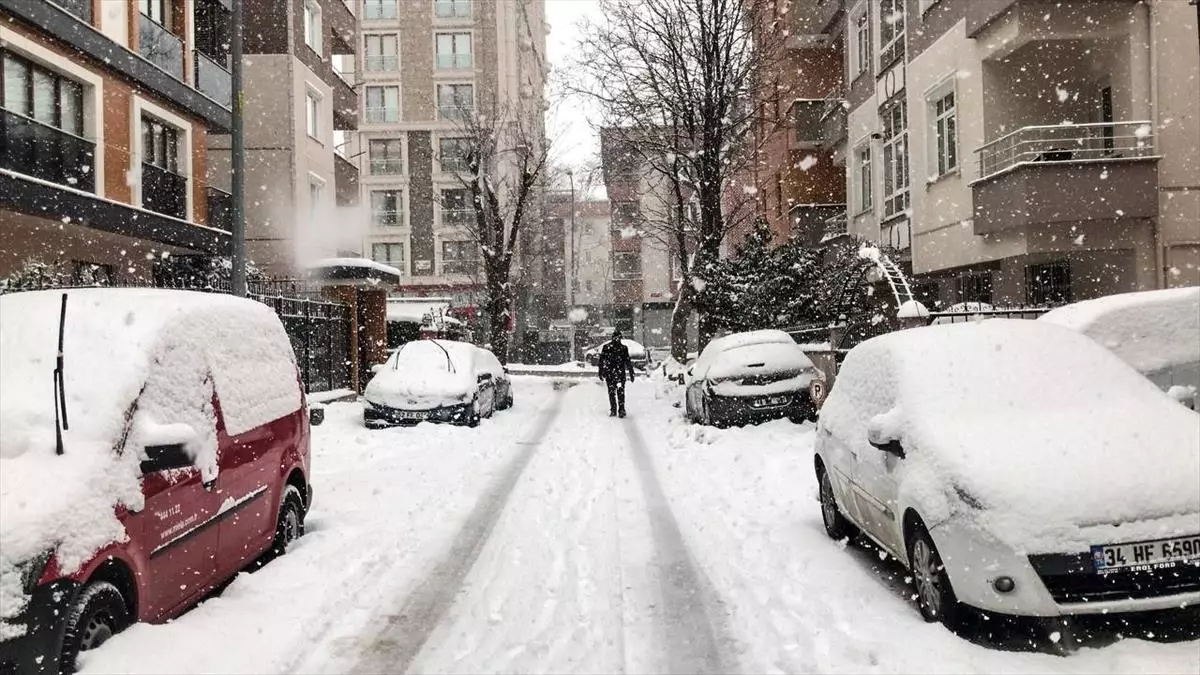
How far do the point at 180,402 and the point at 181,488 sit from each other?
0.51 meters

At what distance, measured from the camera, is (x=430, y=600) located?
19.2ft

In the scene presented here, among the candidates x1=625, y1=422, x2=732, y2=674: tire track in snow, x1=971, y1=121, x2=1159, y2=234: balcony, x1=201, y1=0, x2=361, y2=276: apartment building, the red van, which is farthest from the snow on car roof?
x1=201, y1=0, x2=361, y2=276: apartment building

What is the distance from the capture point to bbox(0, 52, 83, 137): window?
15.3 metres

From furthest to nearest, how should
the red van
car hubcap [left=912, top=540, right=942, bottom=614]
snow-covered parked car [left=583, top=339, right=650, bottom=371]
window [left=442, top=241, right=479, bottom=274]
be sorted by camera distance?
window [left=442, top=241, right=479, bottom=274]
snow-covered parked car [left=583, top=339, right=650, bottom=371]
car hubcap [left=912, top=540, right=942, bottom=614]
the red van

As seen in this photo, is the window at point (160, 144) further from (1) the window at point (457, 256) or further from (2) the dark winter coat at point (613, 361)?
(1) the window at point (457, 256)

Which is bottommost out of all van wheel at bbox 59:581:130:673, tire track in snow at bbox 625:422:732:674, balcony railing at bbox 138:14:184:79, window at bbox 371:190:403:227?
tire track in snow at bbox 625:422:732:674

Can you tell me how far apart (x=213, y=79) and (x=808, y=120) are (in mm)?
17778

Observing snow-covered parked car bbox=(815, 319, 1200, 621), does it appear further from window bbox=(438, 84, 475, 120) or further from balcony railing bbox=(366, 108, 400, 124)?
balcony railing bbox=(366, 108, 400, 124)

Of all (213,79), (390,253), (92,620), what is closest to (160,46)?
(213,79)

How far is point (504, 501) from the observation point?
9.45 metres

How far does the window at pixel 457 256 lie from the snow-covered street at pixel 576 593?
49050mm

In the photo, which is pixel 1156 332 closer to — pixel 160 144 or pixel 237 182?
pixel 237 182

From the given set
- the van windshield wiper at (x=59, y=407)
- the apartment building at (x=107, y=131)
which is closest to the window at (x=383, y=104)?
the apartment building at (x=107, y=131)

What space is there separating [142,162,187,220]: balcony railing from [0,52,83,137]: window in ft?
7.19
